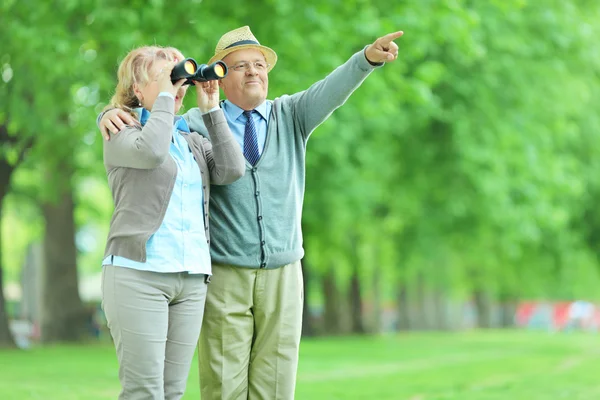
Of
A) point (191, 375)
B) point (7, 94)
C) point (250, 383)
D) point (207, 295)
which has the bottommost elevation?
point (191, 375)

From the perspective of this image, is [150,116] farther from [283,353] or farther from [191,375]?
[191,375]

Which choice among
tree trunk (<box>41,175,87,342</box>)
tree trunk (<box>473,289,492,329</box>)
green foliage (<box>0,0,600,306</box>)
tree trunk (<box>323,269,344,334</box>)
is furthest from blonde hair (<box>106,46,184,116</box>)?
tree trunk (<box>473,289,492,329</box>)

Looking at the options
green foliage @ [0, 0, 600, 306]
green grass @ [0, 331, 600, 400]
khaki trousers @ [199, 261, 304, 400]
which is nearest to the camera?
khaki trousers @ [199, 261, 304, 400]

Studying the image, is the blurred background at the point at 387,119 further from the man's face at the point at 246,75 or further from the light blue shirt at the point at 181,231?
the light blue shirt at the point at 181,231

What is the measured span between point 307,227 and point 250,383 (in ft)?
54.1

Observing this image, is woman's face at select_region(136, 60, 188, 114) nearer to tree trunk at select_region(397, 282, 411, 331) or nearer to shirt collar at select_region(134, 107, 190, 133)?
shirt collar at select_region(134, 107, 190, 133)

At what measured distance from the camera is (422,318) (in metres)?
41.7

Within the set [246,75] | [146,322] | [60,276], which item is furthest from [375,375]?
[146,322]

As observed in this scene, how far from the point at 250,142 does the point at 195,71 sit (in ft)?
1.97

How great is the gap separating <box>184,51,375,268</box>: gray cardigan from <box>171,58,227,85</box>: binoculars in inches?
19.1

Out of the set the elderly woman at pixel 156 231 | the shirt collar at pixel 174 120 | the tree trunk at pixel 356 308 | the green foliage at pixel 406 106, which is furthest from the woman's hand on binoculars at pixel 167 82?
the tree trunk at pixel 356 308

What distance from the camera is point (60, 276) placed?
64.1ft

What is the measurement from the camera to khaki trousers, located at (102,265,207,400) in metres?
3.72

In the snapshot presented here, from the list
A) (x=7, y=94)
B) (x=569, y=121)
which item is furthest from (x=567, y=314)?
(x=7, y=94)
